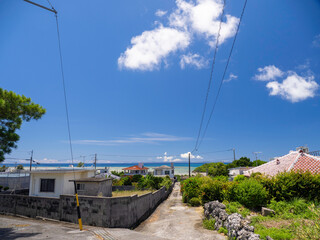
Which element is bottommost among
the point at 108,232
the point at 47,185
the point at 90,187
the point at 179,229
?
the point at 179,229

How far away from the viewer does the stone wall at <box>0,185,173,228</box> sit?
1380cm

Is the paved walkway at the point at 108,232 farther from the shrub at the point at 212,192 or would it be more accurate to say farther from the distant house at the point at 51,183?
the distant house at the point at 51,183

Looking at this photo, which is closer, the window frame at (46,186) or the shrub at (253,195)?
the shrub at (253,195)

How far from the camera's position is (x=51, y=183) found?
2084 cm

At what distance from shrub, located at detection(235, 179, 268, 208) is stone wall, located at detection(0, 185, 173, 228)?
8.83 metres

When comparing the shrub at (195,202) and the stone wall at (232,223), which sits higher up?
the stone wall at (232,223)

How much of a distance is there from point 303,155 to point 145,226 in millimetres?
20363

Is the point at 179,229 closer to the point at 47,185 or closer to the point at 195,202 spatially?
the point at 195,202

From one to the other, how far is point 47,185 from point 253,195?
2070 cm

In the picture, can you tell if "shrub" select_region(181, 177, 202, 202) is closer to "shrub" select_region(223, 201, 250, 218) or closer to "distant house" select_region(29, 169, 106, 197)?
"shrub" select_region(223, 201, 250, 218)

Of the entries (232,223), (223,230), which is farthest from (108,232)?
(232,223)

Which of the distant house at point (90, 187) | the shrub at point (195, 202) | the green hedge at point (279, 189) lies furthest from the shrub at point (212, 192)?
the distant house at point (90, 187)

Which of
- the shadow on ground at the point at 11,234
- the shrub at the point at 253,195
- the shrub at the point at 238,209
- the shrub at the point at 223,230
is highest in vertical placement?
the shrub at the point at 253,195

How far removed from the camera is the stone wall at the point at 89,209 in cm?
1380
